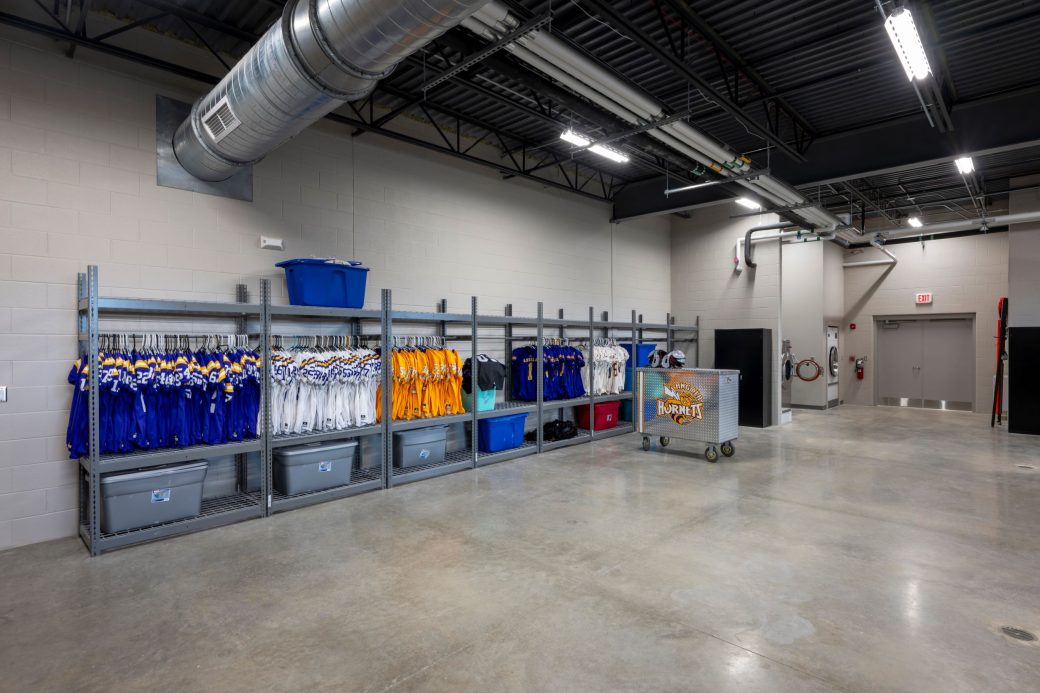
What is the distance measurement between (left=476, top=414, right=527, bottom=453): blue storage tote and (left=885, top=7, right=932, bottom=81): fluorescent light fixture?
514 centimetres

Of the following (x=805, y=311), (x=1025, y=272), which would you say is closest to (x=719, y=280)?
(x=805, y=311)

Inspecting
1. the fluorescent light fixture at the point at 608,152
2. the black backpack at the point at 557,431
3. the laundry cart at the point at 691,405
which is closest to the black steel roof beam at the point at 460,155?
the fluorescent light fixture at the point at 608,152

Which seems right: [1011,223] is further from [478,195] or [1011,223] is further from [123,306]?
[123,306]

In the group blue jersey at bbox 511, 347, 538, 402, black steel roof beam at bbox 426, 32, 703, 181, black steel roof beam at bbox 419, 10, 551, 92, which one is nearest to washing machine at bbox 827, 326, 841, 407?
black steel roof beam at bbox 426, 32, 703, 181

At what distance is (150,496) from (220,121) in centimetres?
287

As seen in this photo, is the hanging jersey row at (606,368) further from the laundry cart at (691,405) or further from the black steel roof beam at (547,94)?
the black steel roof beam at (547,94)

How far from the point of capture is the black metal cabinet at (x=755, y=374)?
917 cm

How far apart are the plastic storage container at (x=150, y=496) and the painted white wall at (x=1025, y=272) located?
11350 millimetres

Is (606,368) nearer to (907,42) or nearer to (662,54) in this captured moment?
(662,54)

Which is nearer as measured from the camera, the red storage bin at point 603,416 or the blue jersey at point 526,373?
the blue jersey at point 526,373

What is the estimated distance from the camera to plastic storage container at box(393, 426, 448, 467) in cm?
569

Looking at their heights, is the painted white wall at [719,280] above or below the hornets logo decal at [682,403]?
above

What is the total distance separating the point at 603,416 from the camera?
26.8 feet

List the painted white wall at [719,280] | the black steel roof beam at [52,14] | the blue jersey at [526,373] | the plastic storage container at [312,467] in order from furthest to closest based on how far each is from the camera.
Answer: the painted white wall at [719,280], the blue jersey at [526,373], the plastic storage container at [312,467], the black steel roof beam at [52,14]
